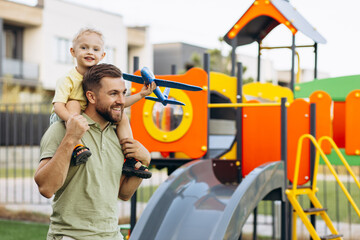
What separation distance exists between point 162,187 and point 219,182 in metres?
0.93

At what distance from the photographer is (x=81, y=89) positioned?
2.17 meters

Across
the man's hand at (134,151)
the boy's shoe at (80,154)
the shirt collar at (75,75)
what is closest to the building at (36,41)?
the shirt collar at (75,75)

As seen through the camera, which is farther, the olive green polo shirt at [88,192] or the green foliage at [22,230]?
the green foliage at [22,230]

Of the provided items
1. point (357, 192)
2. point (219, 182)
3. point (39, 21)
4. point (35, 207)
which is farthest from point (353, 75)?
point (39, 21)

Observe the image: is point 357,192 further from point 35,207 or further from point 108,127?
point 108,127

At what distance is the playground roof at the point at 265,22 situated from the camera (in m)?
6.54

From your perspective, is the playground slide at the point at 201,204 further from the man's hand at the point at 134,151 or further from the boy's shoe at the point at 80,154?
the boy's shoe at the point at 80,154

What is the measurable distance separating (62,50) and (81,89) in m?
28.3

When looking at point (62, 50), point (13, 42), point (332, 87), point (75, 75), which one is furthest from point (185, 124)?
point (62, 50)

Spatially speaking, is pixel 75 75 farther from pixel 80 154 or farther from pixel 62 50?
pixel 62 50

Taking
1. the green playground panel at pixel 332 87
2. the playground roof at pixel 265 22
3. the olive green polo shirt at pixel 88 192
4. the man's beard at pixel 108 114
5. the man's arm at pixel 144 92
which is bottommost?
the olive green polo shirt at pixel 88 192

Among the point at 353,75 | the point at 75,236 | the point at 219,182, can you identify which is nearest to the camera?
the point at 75,236

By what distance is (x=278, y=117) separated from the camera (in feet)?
18.5

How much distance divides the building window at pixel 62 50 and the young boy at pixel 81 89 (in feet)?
90.3
